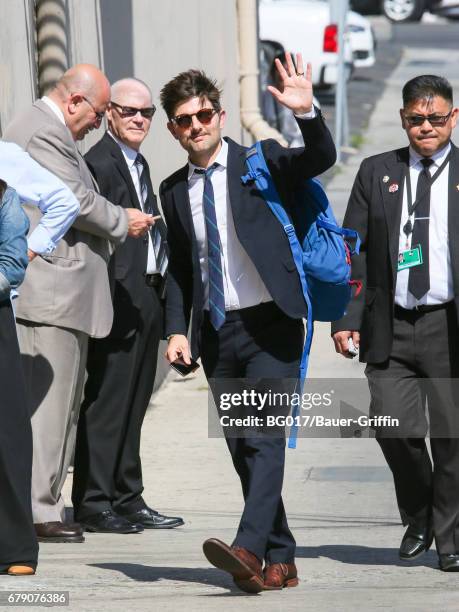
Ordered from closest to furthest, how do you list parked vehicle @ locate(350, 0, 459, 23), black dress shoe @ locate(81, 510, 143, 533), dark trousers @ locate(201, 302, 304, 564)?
dark trousers @ locate(201, 302, 304, 564), black dress shoe @ locate(81, 510, 143, 533), parked vehicle @ locate(350, 0, 459, 23)

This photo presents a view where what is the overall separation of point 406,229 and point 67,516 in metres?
2.40

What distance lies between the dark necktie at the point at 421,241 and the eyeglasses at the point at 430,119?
233 mm

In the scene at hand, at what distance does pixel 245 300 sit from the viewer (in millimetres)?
6012

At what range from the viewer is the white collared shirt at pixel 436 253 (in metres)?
6.35

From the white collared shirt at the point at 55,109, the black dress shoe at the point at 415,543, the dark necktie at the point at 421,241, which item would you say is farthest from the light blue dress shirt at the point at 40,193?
the black dress shoe at the point at 415,543

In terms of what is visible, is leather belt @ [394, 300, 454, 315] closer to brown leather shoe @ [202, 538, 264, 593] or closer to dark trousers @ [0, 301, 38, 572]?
brown leather shoe @ [202, 538, 264, 593]

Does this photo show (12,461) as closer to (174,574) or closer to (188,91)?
(174,574)

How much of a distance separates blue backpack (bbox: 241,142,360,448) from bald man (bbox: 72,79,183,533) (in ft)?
5.24

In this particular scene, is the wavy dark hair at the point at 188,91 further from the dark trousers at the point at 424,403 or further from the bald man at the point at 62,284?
the dark trousers at the point at 424,403

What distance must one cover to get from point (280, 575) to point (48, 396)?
1657 mm

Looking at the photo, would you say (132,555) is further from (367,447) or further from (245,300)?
(367,447)

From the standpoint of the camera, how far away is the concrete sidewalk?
5828 mm

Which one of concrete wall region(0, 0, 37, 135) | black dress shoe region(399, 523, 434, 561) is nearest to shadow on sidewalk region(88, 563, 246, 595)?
black dress shoe region(399, 523, 434, 561)

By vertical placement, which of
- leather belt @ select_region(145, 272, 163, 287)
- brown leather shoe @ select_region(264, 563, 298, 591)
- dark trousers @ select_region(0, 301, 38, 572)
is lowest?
brown leather shoe @ select_region(264, 563, 298, 591)
